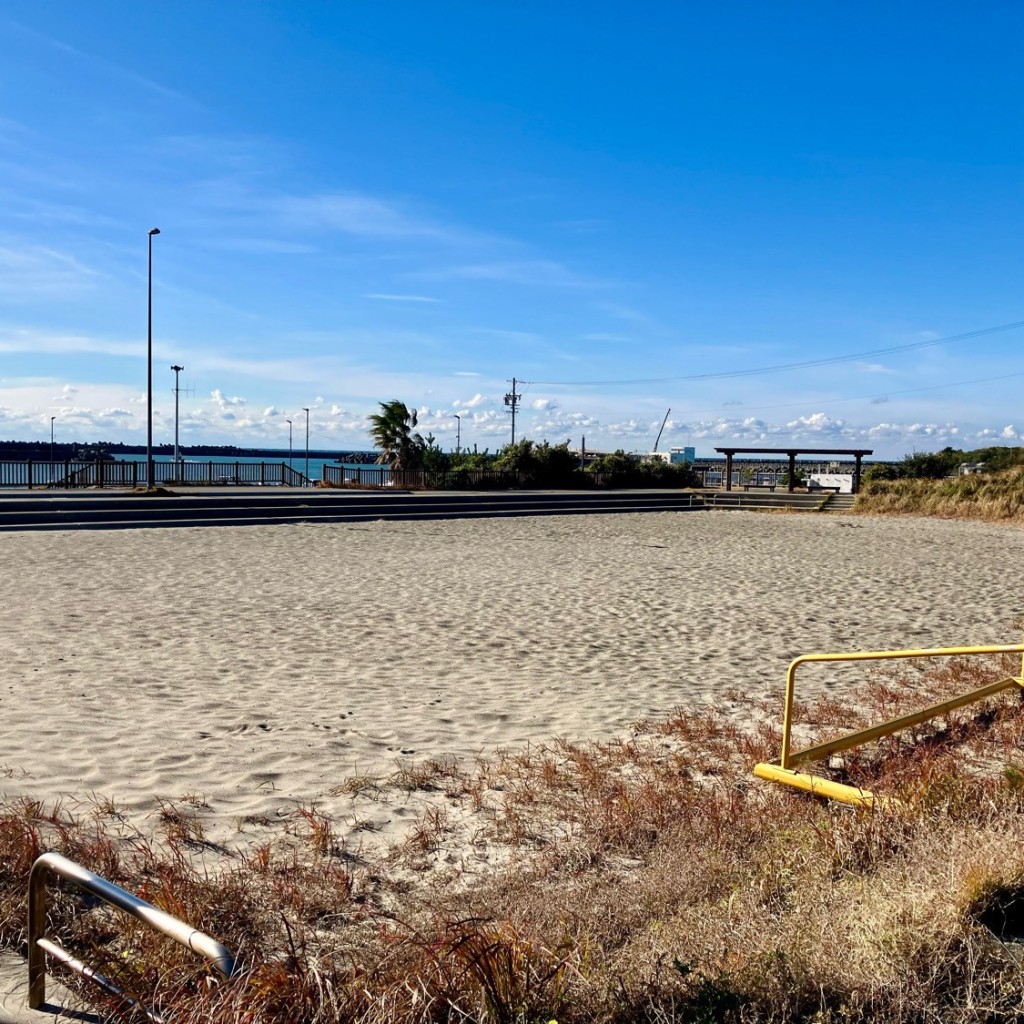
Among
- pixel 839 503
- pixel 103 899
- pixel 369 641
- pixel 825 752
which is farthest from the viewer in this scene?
pixel 839 503

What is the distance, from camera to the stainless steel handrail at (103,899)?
2.21 m

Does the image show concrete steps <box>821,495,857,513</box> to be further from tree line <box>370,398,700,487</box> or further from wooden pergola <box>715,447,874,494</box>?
tree line <box>370,398,700,487</box>

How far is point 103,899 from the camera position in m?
2.55

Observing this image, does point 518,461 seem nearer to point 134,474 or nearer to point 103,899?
point 134,474

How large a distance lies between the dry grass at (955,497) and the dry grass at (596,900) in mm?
28844

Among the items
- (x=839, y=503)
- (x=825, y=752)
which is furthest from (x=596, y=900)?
(x=839, y=503)

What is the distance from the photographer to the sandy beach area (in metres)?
5.64

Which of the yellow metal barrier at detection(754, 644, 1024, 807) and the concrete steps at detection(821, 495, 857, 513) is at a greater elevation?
the concrete steps at detection(821, 495, 857, 513)

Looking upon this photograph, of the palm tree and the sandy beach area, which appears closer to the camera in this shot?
the sandy beach area

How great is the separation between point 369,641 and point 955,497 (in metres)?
29.7

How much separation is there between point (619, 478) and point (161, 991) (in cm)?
4680

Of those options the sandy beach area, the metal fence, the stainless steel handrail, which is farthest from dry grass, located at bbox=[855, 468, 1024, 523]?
the stainless steel handrail

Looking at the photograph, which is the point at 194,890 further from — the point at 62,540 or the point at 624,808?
the point at 62,540

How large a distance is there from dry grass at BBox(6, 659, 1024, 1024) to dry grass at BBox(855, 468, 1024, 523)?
2884 cm
